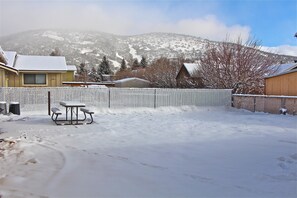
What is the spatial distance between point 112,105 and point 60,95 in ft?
9.75

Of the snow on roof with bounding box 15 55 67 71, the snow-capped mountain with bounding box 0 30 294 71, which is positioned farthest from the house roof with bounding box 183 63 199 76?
the snow-capped mountain with bounding box 0 30 294 71

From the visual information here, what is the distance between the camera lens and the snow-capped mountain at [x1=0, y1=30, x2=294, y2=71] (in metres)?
98.1

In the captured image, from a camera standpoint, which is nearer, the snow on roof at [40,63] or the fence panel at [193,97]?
the fence panel at [193,97]

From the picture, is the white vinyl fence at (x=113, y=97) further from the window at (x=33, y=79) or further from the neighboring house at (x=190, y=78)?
the window at (x=33, y=79)

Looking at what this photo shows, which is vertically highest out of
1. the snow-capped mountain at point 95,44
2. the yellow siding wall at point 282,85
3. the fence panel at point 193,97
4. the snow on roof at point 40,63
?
the snow-capped mountain at point 95,44

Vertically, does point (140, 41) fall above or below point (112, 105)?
above

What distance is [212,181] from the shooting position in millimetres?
4699

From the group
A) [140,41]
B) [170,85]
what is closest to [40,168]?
[170,85]

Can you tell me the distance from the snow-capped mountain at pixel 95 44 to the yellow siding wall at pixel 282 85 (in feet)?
240

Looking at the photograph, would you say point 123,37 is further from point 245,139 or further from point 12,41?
point 245,139

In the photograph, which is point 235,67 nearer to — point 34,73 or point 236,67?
point 236,67

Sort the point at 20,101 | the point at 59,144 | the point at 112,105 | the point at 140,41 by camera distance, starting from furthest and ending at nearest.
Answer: the point at 140,41 → the point at 112,105 → the point at 20,101 → the point at 59,144

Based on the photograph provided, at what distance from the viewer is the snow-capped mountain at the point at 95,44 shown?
3861 inches

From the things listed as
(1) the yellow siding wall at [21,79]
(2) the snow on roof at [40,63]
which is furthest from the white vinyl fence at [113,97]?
(1) the yellow siding wall at [21,79]
